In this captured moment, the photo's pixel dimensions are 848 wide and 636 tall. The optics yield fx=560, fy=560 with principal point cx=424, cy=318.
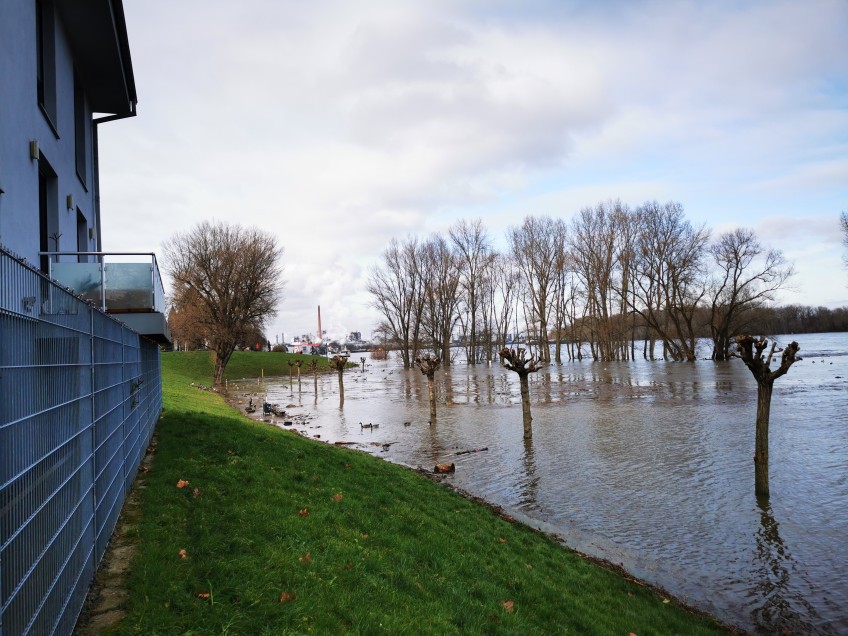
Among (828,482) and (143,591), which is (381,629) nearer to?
(143,591)

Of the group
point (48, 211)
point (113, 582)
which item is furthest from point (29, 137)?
point (113, 582)

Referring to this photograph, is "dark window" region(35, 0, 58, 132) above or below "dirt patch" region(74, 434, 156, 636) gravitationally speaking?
A: above

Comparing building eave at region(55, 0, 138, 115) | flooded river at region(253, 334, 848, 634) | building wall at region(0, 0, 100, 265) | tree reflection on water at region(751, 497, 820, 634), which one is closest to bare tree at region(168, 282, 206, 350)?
flooded river at region(253, 334, 848, 634)

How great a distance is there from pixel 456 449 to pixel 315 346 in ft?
384

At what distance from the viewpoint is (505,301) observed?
77750mm

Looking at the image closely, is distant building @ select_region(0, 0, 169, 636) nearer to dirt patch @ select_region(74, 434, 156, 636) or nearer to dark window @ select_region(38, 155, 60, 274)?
dark window @ select_region(38, 155, 60, 274)

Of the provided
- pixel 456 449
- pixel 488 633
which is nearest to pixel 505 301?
pixel 456 449

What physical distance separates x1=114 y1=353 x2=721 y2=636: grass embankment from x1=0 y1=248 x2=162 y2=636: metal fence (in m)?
0.65

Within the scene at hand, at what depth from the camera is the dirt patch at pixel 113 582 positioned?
395 cm

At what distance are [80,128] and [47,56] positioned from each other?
3317 millimetres

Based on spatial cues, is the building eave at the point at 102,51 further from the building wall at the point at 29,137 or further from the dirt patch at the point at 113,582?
the dirt patch at the point at 113,582

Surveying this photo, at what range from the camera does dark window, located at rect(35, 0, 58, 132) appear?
34.1ft

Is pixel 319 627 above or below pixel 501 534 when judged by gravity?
above

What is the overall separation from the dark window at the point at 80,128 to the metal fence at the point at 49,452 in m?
10.2
